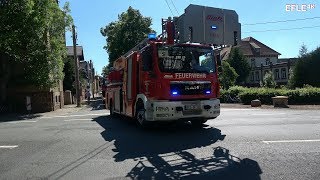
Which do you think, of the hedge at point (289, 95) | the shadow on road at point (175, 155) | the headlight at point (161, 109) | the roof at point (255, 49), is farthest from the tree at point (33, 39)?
the roof at point (255, 49)

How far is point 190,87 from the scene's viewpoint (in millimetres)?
13672

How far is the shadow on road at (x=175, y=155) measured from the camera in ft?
26.6

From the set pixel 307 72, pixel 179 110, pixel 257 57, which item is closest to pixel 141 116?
pixel 179 110

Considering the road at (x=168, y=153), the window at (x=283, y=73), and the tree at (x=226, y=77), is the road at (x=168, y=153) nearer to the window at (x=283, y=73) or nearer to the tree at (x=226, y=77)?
the tree at (x=226, y=77)

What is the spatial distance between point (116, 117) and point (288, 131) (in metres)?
9.82

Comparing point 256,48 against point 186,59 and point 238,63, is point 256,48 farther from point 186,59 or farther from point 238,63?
point 186,59

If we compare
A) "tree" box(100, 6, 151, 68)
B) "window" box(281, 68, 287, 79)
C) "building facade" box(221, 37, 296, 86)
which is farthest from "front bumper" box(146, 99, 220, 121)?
"building facade" box(221, 37, 296, 86)

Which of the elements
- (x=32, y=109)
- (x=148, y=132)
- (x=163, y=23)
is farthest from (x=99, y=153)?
(x=32, y=109)

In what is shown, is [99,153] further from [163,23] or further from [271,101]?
[271,101]

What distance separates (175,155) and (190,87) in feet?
13.5

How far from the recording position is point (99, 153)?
1049 cm

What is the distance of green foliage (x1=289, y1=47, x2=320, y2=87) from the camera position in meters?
→ 50.1

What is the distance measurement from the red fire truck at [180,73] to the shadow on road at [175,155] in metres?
0.72

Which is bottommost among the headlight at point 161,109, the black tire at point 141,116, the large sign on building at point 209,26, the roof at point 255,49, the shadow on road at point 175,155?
the shadow on road at point 175,155
